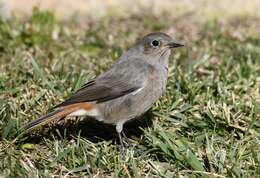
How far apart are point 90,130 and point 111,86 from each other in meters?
0.58

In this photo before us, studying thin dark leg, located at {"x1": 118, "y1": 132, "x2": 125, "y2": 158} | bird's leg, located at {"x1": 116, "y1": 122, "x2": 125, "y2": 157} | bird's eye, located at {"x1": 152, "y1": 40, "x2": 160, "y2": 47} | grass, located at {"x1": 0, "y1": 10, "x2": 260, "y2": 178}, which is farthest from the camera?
bird's eye, located at {"x1": 152, "y1": 40, "x2": 160, "y2": 47}

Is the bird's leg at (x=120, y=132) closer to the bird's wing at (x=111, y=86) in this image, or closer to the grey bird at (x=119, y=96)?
the grey bird at (x=119, y=96)

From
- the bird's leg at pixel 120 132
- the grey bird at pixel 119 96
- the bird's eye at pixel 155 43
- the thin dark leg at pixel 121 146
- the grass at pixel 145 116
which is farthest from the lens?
the bird's eye at pixel 155 43

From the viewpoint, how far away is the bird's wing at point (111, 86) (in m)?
5.97

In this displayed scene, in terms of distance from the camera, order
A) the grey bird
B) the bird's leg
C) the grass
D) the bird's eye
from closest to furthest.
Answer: the grass
the bird's leg
the grey bird
the bird's eye

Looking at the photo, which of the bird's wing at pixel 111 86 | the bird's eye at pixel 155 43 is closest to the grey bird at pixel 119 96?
the bird's wing at pixel 111 86

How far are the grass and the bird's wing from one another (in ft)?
1.27

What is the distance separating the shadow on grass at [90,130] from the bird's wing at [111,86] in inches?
14.9

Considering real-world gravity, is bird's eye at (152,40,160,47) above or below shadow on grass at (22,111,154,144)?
→ above

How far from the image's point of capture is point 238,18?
10023 millimetres

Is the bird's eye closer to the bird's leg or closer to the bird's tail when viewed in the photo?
the bird's leg

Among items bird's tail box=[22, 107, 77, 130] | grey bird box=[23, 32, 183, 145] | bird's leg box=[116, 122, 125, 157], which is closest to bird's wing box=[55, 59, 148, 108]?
grey bird box=[23, 32, 183, 145]

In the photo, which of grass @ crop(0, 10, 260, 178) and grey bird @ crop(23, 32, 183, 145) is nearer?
grass @ crop(0, 10, 260, 178)

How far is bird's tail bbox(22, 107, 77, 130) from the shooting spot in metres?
5.65
